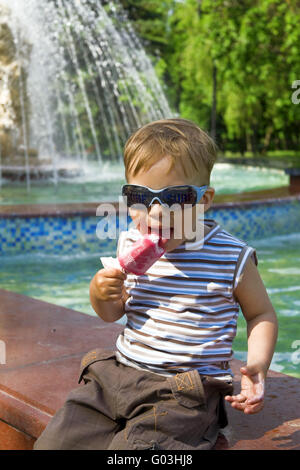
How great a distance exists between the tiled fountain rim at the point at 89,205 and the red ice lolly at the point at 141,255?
17.6ft

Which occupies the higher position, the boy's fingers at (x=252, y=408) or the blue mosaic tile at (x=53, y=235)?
the boy's fingers at (x=252, y=408)

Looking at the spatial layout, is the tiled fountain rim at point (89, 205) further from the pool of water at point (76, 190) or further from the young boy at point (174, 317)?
the young boy at point (174, 317)

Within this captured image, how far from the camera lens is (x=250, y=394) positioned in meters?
1.99

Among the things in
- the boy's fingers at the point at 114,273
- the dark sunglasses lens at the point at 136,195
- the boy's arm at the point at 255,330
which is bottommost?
the boy's arm at the point at 255,330

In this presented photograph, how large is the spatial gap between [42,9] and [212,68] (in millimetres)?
15176

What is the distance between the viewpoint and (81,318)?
355 cm

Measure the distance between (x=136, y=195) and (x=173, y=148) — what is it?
186 millimetres

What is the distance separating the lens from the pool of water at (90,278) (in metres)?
4.26

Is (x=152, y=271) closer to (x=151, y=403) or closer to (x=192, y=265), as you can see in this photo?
(x=192, y=265)

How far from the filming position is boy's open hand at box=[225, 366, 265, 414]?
6.47 ft

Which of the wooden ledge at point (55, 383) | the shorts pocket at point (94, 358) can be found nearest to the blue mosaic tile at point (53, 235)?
the wooden ledge at point (55, 383)

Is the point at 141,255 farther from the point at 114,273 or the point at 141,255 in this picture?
the point at 114,273

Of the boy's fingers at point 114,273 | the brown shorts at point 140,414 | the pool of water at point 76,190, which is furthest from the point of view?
the pool of water at point 76,190
